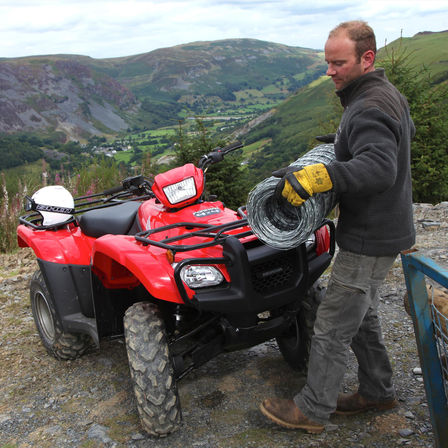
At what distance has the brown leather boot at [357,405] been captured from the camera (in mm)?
3119

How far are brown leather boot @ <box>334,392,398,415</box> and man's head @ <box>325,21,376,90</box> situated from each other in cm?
193

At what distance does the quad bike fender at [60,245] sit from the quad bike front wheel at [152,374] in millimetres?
1054

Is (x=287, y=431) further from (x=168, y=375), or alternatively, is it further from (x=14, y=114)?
(x=14, y=114)

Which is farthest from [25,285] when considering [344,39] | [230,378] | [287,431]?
[344,39]

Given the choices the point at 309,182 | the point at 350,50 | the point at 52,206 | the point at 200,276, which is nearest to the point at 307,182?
the point at 309,182

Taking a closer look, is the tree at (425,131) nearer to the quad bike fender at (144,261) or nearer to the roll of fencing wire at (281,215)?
the roll of fencing wire at (281,215)

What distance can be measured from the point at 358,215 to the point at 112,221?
72.1 inches

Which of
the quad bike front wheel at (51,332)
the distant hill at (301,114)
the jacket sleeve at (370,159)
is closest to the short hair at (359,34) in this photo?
the jacket sleeve at (370,159)

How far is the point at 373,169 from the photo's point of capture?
7.36ft

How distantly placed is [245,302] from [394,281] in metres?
2.94

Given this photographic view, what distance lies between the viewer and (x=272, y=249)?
2.80 meters

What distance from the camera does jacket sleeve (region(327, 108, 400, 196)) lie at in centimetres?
224

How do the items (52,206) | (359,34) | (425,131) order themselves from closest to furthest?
(359,34) → (52,206) → (425,131)

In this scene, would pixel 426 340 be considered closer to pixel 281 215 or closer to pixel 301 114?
pixel 281 215
